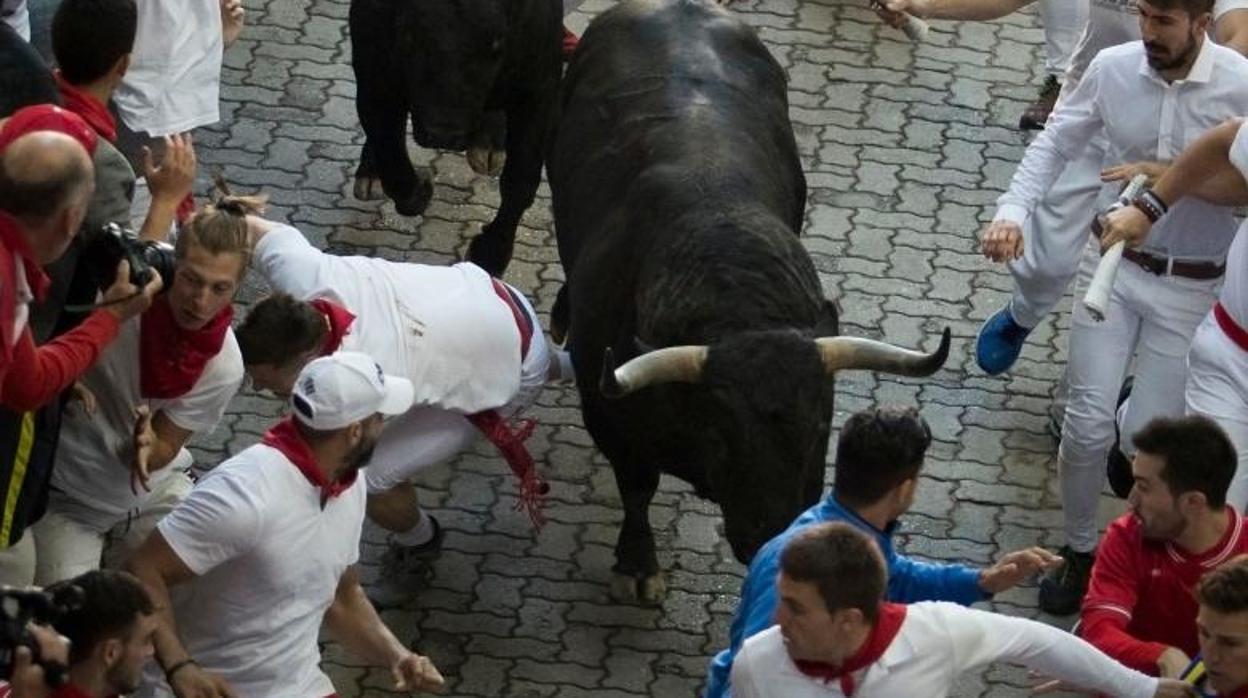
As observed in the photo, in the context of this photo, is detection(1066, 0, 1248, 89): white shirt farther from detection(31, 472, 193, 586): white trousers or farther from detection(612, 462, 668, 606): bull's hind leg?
detection(31, 472, 193, 586): white trousers

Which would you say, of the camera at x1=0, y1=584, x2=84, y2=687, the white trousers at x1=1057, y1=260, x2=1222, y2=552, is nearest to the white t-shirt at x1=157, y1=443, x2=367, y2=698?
the camera at x1=0, y1=584, x2=84, y2=687

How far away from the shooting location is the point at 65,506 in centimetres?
828

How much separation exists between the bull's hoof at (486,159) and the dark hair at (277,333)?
3535 mm

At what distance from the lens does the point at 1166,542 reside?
7.73 m

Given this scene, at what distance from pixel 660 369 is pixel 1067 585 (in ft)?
6.75

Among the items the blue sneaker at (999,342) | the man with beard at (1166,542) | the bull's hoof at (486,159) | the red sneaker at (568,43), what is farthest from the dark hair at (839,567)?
the red sneaker at (568,43)

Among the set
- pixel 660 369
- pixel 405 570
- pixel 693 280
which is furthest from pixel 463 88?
pixel 660 369

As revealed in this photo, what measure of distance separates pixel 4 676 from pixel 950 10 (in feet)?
20.7

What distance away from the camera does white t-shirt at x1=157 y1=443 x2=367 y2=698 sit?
7320 millimetres

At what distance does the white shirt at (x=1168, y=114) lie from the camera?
9.41 metres

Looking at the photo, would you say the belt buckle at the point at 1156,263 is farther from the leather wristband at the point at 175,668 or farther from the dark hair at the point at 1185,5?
the leather wristband at the point at 175,668

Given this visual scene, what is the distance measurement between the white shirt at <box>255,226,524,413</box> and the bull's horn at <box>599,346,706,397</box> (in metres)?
0.63

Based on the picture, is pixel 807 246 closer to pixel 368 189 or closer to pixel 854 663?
pixel 368 189

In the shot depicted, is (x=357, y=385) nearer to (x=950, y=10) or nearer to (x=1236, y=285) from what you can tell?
(x=1236, y=285)
